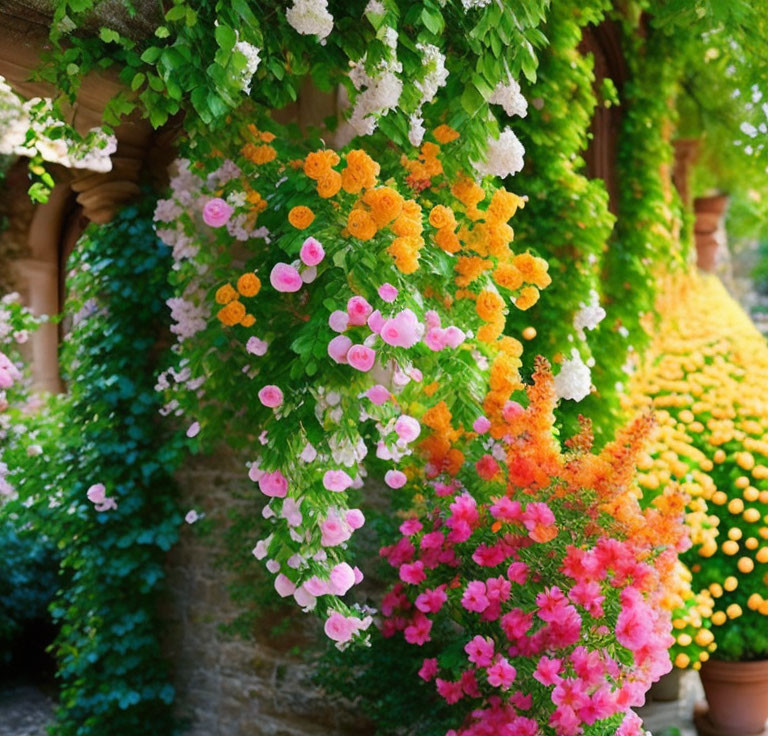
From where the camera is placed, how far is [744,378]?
4.73 m

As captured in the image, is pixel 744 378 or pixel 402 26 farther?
pixel 744 378

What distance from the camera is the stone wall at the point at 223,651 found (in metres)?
3.58

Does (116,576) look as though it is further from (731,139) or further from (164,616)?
(731,139)

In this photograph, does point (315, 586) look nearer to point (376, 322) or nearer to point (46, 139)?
point (376, 322)

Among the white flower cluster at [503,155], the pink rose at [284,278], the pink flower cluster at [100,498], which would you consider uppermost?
the white flower cluster at [503,155]

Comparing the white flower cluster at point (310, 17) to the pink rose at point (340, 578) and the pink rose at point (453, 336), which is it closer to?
the pink rose at point (453, 336)

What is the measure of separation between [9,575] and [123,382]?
178 cm

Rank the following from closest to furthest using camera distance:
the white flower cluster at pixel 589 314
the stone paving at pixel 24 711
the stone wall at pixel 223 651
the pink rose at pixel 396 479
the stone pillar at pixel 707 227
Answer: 1. the pink rose at pixel 396 479
2. the white flower cluster at pixel 589 314
3. the stone wall at pixel 223 651
4. the stone paving at pixel 24 711
5. the stone pillar at pixel 707 227

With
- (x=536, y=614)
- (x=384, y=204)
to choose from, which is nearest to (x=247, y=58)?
(x=384, y=204)

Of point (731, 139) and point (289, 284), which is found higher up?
point (731, 139)

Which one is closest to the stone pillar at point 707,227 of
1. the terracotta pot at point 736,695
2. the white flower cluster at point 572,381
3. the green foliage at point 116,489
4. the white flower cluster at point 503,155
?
the terracotta pot at point 736,695

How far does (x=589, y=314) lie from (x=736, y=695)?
6.70 ft

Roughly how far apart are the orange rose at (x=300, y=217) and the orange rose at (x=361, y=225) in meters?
0.11

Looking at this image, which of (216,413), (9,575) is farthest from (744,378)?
(9,575)
